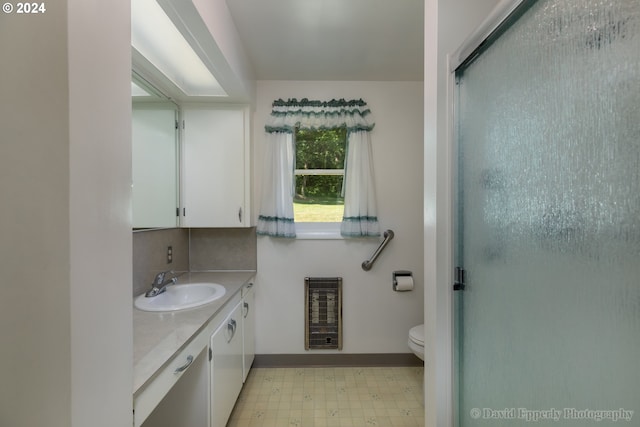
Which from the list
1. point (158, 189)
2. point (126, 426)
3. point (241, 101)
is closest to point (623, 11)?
point (126, 426)

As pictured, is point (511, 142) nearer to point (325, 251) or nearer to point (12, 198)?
point (12, 198)

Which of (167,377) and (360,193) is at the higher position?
(360,193)

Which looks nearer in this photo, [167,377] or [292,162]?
[167,377]

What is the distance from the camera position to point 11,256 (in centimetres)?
48

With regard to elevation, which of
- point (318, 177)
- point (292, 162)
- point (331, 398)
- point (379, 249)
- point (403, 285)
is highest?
point (292, 162)

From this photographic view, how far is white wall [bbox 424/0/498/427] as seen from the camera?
1112 millimetres

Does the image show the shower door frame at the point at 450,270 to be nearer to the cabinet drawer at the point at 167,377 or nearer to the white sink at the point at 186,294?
the cabinet drawer at the point at 167,377

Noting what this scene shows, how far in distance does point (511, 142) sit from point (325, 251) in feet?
5.49

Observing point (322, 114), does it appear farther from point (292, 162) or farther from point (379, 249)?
point (379, 249)

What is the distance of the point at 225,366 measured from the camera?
5.06 feet

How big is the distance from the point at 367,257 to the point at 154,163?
173 cm

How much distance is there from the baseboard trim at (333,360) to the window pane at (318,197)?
45.6 inches
